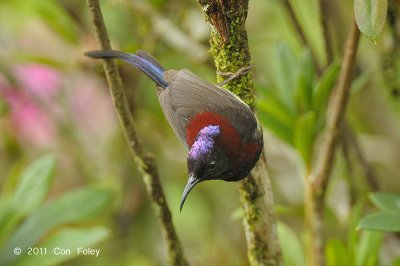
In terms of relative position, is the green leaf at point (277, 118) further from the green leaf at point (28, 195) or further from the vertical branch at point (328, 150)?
the green leaf at point (28, 195)

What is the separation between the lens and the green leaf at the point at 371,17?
1.41m

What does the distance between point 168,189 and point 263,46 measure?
92 cm

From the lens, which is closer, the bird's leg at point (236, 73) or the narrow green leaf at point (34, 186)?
the bird's leg at point (236, 73)

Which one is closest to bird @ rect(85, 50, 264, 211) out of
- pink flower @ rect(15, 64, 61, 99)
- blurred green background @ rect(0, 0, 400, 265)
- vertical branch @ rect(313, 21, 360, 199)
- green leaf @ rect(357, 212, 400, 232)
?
vertical branch @ rect(313, 21, 360, 199)

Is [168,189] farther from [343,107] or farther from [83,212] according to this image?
[343,107]

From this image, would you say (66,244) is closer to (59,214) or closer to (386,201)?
(59,214)

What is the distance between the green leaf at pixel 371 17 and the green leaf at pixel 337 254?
25.0 inches

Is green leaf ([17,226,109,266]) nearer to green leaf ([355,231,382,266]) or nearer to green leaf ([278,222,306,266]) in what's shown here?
green leaf ([278,222,306,266])

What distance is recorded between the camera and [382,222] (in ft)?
5.31

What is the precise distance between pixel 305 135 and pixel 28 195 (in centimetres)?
85

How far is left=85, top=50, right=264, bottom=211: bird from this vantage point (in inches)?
61.6

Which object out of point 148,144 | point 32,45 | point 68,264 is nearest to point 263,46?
point 148,144

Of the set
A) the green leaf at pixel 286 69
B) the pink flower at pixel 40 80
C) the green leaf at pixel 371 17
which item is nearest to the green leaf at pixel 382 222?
the green leaf at pixel 371 17

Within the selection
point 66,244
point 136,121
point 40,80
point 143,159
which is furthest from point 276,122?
point 40,80
